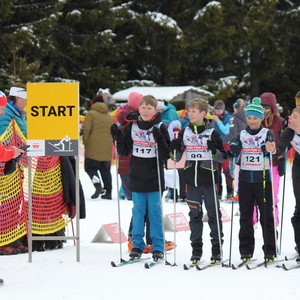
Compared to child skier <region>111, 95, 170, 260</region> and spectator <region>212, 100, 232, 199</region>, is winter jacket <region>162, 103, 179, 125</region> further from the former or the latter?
child skier <region>111, 95, 170, 260</region>

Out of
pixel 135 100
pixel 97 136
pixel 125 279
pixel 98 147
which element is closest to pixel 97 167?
pixel 98 147

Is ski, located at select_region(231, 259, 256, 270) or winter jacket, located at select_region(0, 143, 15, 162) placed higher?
winter jacket, located at select_region(0, 143, 15, 162)

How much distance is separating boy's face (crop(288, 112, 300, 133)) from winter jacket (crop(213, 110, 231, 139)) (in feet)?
18.9

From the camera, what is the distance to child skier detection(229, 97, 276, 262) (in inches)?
310

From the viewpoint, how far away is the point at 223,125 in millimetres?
13820

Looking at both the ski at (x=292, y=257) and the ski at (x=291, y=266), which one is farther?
the ski at (x=292, y=257)

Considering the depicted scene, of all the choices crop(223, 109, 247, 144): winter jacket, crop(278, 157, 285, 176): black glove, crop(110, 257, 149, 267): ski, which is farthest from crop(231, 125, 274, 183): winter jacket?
crop(223, 109, 247, 144): winter jacket

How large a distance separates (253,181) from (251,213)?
1.12 feet

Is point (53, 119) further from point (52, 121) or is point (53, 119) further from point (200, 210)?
point (200, 210)

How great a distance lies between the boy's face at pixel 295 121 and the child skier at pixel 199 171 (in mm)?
731

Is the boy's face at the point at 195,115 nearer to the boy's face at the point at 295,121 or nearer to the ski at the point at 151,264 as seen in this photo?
the boy's face at the point at 295,121

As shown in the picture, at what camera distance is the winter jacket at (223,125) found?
44.8 feet

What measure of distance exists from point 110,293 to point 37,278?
97 centimetres

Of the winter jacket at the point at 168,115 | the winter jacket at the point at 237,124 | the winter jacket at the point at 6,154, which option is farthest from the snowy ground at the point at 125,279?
the winter jacket at the point at 168,115
